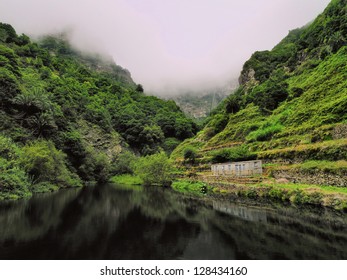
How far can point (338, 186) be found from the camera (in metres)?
20.5

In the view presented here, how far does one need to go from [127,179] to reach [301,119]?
49.3 metres

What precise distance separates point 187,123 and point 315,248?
10694 cm

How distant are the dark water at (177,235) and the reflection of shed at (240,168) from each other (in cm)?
1451

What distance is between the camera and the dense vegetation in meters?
39.0

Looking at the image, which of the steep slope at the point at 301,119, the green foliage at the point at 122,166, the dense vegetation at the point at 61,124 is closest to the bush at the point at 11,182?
the dense vegetation at the point at 61,124

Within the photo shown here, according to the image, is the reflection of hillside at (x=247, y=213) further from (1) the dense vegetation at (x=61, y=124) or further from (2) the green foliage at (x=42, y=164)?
(2) the green foliage at (x=42, y=164)

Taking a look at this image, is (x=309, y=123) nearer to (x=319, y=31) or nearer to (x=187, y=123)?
(x=319, y=31)

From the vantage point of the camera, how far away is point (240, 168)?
36.6 metres

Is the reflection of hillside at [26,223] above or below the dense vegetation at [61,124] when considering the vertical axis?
below

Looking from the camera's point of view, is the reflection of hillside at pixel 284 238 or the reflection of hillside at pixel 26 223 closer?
the reflection of hillside at pixel 284 238

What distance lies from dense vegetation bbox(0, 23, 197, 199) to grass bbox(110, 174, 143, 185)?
8.19 feet

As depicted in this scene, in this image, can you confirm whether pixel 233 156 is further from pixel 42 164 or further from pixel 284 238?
pixel 42 164

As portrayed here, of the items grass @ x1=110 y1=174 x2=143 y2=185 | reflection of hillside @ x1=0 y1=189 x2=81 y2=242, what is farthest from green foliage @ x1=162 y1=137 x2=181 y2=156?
reflection of hillside @ x1=0 y1=189 x2=81 y2=242

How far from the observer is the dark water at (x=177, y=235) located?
10.1 m
